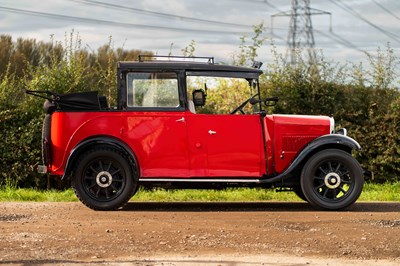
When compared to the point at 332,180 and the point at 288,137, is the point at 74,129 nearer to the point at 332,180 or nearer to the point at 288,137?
the point at 288,137

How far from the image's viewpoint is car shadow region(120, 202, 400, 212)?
43.3 feet

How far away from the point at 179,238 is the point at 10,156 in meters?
7.23

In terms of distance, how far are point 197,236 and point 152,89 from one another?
11.4ft

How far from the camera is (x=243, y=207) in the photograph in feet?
44.9

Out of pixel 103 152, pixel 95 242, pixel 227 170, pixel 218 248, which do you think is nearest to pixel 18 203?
pixel 103 152

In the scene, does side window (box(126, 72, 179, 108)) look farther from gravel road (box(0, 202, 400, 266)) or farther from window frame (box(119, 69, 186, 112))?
gravel road (box(0, 202, 400, 266))

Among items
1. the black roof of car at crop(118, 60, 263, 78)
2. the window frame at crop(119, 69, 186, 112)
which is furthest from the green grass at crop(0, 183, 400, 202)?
the black roof of car at crop(118, 60, 263, 78)

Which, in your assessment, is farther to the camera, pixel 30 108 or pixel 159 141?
pixel 30 108

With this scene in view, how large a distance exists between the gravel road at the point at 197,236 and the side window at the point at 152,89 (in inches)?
61.4

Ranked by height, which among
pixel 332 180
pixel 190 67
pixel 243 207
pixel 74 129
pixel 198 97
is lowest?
pixel 243 207

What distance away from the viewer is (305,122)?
1332cm

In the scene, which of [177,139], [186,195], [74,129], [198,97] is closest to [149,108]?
[177,139]

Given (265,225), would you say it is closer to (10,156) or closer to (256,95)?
(256,95)

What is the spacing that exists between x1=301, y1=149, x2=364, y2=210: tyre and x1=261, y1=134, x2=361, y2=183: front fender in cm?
10
